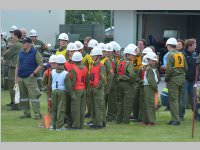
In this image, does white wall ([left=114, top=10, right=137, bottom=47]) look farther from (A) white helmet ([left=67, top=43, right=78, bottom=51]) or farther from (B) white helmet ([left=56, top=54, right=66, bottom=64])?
(B) white helmet ([left=56, top=54, right=66, bottom=64])

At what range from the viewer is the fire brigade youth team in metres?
13.6

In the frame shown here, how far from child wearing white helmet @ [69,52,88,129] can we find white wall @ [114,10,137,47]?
13.9 m

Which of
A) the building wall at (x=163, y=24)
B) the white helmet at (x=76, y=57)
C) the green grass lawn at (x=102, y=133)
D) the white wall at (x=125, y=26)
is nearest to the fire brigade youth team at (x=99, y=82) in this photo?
the white helmet at (x=76, y=57)

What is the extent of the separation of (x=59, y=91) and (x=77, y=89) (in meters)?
0.40

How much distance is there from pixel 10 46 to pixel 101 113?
4240mm

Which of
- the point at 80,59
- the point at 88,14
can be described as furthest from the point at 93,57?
the point at 88,14

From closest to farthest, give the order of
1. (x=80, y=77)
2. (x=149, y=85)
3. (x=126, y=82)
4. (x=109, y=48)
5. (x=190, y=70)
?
(x=80, y=77) < (x=149, y=85) < (x=126, y=82) < (x=109, y=48) < (x=190, y=70)

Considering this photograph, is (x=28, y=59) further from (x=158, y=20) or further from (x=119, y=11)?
(x=158, y=20)

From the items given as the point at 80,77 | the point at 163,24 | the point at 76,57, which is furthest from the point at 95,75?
the point at 163,24

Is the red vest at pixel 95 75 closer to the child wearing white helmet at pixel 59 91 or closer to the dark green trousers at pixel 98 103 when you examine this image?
the dark green trousers at pixel 98 103

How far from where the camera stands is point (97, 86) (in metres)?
13.9

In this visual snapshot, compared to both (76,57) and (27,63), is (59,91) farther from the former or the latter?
(27,63)

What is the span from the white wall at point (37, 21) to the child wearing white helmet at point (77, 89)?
582 inches

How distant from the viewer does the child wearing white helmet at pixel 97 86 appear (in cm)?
1387
